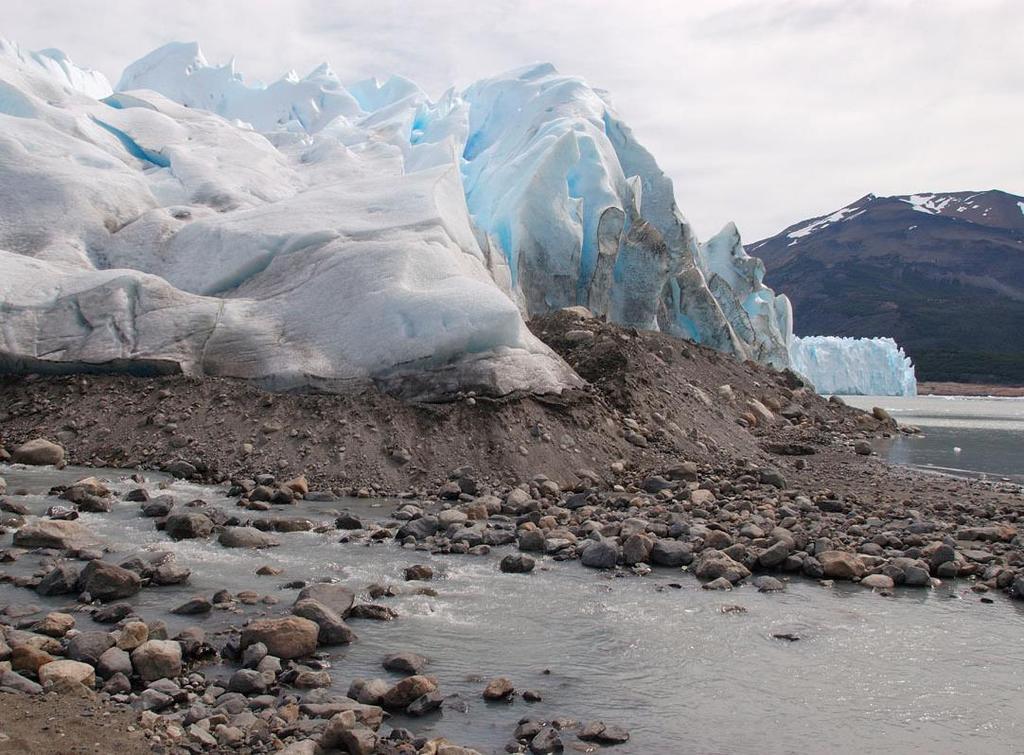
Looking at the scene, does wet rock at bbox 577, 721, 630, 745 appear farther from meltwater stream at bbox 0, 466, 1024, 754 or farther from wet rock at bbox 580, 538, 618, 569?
wet rock at bbox 580, 538, 618, 569

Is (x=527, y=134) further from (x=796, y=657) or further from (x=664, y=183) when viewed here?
(x=796, y=657)

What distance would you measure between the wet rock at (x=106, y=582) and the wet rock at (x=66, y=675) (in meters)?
1.71

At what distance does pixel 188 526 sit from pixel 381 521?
225cm

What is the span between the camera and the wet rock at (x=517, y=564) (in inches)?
336

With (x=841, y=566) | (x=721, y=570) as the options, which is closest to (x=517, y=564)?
(x=721, y=570)

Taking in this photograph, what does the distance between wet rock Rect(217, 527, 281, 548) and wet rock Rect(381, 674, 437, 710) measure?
162 inches

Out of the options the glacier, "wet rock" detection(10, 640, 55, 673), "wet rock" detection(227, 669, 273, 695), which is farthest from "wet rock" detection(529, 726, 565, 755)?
the glacier

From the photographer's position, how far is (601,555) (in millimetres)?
8852

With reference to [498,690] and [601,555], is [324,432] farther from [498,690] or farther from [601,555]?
[498,690]

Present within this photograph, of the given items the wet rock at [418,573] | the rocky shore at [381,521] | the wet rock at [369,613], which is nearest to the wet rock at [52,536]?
the rocky shore at [381,521]

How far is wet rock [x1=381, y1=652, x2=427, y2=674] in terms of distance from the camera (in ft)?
18.5

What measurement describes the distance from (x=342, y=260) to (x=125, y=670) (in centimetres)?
1157

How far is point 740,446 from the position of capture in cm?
1742

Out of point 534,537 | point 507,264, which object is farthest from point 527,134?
point 534,537
